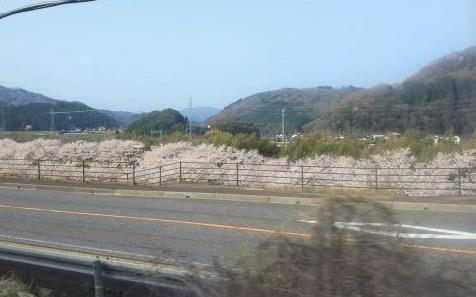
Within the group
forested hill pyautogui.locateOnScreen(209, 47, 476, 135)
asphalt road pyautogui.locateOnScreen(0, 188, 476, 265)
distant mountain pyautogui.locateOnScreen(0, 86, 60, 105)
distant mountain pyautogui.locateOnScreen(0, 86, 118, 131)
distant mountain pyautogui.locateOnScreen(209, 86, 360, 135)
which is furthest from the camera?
distant mountain pyautogui.locateOnScreen(0, 86, 60, 105)

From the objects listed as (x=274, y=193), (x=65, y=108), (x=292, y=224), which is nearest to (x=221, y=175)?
(x=274, y=193)

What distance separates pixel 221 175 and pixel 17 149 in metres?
18.7

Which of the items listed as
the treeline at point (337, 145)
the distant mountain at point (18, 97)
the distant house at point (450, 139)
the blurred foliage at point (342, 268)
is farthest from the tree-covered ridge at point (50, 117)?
the blurred foliage at point (342, 268)

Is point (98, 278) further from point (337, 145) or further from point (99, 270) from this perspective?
point (337, 145)

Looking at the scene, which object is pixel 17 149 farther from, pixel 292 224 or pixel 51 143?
pixel 292 224

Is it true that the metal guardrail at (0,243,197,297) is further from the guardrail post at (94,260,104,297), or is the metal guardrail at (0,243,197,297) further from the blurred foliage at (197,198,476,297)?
the blurred foliage at (197,198,476,297)

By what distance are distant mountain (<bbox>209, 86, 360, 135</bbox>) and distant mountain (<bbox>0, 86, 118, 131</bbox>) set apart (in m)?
14.8

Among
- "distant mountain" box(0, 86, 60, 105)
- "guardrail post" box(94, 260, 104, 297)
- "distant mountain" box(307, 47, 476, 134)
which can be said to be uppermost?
Result: "distant mountain" box(0, 86, 60, 105)

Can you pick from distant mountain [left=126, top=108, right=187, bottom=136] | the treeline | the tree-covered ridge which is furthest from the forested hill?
the tree-covered ridge

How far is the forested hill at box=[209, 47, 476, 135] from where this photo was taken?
21609mm

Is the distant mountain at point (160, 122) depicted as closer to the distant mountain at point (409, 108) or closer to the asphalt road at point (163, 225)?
the distant mountain at point (409, 108)

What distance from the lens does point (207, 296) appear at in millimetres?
4023

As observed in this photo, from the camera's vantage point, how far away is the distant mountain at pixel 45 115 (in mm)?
62531

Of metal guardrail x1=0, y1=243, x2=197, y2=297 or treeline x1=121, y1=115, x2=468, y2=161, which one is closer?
metal guardrail x1=0, y1=243, x2=197, y2=297
